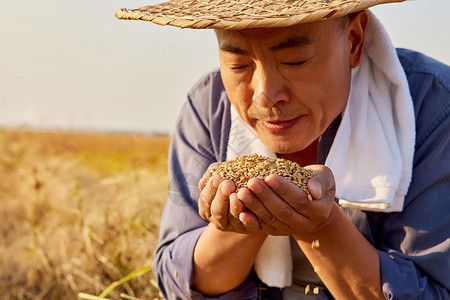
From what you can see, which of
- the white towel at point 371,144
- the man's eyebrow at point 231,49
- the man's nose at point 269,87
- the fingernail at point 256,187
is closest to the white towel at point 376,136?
the white towel at point 371,144

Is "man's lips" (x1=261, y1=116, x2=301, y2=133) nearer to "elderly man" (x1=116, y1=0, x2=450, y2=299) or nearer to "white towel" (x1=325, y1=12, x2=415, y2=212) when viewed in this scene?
"elderly man" (x1=116, y1=0, x2=450, y2=299)

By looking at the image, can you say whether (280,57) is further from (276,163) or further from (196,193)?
A: (196,193)

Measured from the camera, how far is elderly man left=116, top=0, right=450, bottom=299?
173cm

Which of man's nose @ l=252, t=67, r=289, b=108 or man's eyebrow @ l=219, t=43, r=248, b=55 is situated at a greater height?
man's eyebrow @ l=219, t=43, r=248, b=55

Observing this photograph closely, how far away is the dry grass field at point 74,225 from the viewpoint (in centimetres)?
356

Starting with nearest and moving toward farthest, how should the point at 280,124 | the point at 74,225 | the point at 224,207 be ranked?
the point at 224,207
the point at 280,124
the point at 74,225

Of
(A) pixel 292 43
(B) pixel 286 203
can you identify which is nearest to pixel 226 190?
(B) pixel 286 203

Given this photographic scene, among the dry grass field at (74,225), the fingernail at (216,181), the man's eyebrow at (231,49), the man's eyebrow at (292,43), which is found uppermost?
the man's eyebrow at (292,43)

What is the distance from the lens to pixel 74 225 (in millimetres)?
4270

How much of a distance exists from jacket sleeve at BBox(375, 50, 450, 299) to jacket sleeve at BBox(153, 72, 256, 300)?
0.64m

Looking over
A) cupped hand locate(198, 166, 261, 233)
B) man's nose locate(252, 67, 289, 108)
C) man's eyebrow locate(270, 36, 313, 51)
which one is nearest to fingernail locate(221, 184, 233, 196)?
cupped hand locate(198, 166, 261, 233)

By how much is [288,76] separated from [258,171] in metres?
0.36

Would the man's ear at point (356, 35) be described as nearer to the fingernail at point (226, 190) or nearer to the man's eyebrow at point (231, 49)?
the man's eyebrow at point (231, 49)

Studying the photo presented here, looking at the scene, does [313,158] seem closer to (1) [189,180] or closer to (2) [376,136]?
(2) [376,136]
